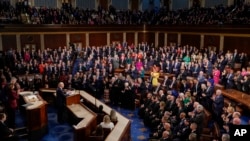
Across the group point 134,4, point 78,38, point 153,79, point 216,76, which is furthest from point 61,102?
point 134,4

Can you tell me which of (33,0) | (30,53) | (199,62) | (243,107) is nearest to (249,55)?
(199,62)

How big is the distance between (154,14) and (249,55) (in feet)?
33.3

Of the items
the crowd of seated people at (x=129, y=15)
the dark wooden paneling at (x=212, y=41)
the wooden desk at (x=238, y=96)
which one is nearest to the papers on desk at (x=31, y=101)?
the wooden desk at (x=238, y=96)

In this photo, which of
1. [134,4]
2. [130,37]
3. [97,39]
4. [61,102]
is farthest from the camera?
[134,4]

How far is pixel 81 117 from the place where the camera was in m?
7.97

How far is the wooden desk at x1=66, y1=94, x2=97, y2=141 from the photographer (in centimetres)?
649

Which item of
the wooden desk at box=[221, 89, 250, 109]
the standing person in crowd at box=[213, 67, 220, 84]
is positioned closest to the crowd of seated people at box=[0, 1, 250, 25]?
the standing person in crowd at box=[213, 67, 220, 84]

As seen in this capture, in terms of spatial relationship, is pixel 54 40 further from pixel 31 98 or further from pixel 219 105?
pixel 219 105

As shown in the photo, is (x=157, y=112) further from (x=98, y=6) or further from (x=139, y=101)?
(x=98, y=6)

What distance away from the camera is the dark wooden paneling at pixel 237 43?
15494mm

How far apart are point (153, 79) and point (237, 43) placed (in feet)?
22.9

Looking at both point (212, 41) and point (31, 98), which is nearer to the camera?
point (31, 98)

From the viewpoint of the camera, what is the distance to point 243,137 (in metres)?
3.01

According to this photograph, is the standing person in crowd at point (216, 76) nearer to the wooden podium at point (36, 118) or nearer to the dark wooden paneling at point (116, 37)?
the wooden podium at point (36, 118)
